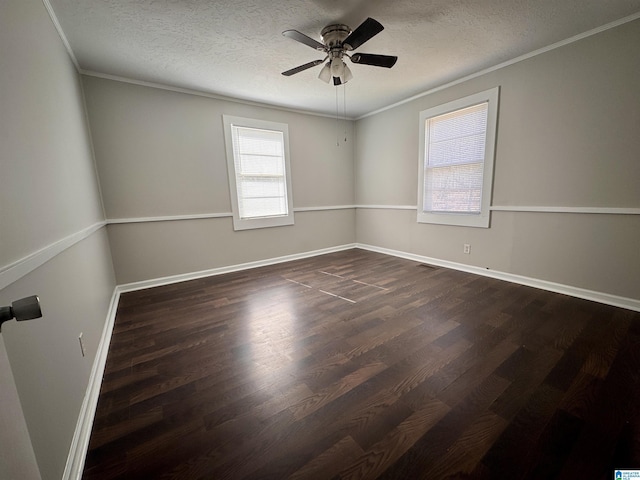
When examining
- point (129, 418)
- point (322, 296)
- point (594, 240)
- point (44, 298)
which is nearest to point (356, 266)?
point (322, 296)

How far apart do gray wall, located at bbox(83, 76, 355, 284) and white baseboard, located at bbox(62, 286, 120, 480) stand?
1.47 m

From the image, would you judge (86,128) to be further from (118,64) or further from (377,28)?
(377,28)

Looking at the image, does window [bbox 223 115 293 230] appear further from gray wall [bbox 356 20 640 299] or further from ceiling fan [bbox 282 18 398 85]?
gray wall [bbox 356 20 640 299]

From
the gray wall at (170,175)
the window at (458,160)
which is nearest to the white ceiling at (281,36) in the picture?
the gray wall at (170,175)

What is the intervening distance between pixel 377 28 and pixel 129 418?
288 centimetres

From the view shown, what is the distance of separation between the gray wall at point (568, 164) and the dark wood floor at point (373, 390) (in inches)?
18.5

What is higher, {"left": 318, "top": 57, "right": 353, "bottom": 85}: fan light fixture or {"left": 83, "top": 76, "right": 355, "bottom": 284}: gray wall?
{"left": 318, "top": 57, "right": 353, "bottom": 85}: fan light fixture

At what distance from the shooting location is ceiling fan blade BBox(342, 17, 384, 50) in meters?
1.77

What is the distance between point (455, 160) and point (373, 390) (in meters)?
3.26

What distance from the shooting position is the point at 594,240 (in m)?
2.53

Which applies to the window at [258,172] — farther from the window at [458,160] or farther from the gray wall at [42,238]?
the window at [458,160]

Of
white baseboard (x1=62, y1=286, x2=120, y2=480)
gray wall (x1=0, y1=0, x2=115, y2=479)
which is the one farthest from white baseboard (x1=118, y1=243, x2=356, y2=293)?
gray wall (x1=0, y1=0, x2=115, y2=479)

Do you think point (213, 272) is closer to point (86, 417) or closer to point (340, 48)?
point (86, 417)

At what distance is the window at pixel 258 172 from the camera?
384cm
